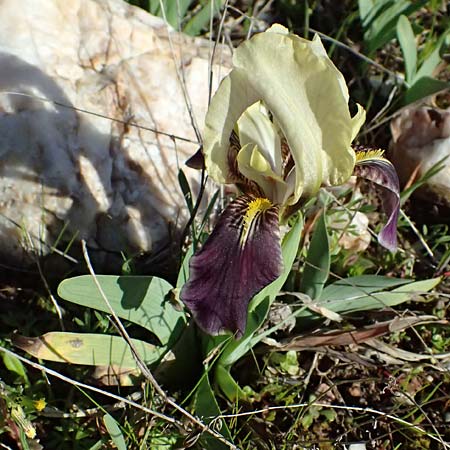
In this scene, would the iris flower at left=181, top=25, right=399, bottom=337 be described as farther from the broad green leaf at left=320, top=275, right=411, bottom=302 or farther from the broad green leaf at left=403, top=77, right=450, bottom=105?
the broad green leaf at left=403, top=77, right=450, bottom=105

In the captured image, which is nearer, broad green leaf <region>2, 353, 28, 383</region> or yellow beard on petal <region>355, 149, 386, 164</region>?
yellow beard on petal <region>355, 149, 386, 164</region>

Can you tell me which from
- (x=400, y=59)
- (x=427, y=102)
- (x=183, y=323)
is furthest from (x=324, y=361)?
(x=400, y=59)

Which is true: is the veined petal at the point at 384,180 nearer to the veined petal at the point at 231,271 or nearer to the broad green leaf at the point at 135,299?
the veined petal at the point at 231,271

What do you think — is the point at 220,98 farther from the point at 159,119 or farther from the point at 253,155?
the point at 159,119

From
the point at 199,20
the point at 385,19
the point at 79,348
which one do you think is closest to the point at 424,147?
the point at 385,19

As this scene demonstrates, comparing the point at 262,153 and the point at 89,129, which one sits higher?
the point at 262,153

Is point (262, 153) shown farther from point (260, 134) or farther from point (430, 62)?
point (430, 62)

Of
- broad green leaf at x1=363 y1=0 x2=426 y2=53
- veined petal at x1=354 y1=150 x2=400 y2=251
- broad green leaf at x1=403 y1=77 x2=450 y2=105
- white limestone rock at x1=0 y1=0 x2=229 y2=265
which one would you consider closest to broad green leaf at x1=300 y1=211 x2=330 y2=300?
veined petal at x1=354 y1=150 x2=400 y2=251
